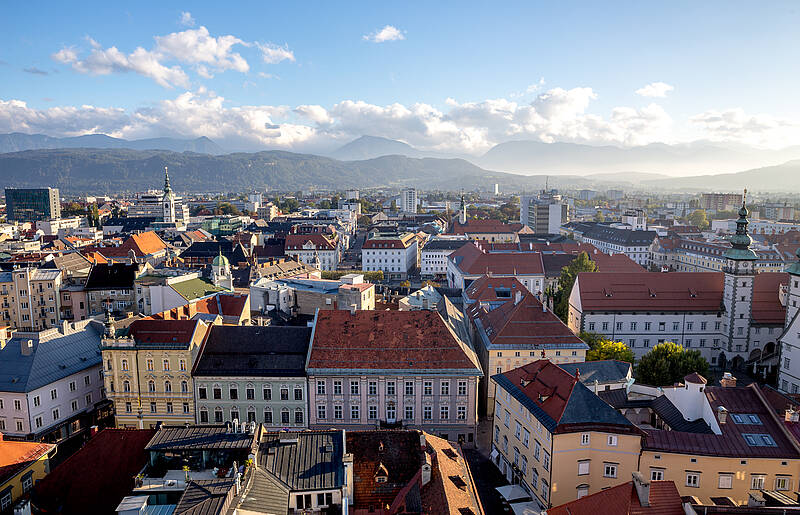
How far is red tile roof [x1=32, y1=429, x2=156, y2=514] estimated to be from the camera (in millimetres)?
33719

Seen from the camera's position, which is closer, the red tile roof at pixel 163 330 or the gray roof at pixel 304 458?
the gray roof at pixel 304 458

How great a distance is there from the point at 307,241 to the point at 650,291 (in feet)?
314

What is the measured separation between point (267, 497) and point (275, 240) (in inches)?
5232

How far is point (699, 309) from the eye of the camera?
254 feet

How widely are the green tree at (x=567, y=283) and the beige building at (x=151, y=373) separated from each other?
6022 cm

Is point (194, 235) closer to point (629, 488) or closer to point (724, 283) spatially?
point (724, 283)

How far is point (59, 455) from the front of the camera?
4866cm

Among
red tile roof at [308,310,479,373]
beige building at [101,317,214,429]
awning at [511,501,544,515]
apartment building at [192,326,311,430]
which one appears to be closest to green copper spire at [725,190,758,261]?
red tile roof at [308,310,479,373]

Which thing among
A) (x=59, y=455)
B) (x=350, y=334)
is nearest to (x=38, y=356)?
(x=59, y=455)

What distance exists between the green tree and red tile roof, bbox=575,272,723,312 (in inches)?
360

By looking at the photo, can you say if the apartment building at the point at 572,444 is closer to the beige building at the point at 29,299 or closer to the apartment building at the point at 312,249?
the beige building at the point at 29,299

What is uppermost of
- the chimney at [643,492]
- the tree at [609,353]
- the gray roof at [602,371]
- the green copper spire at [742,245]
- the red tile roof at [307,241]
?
the green copper spire at [742,245]

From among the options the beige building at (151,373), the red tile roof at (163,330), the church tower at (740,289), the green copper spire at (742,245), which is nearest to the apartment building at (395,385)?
the beige building at (151,373)

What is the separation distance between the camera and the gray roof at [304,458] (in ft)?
105
